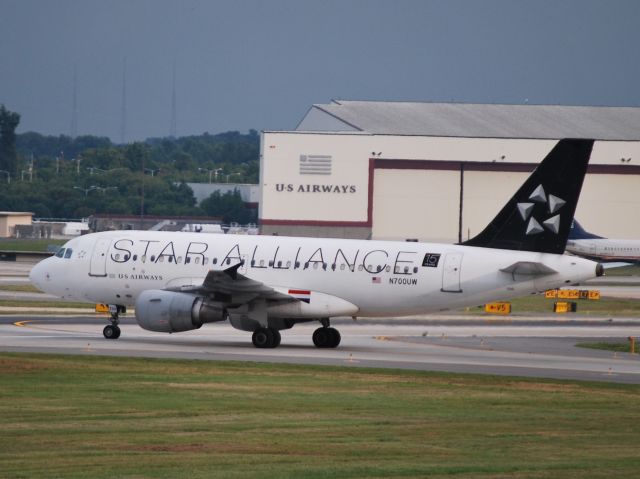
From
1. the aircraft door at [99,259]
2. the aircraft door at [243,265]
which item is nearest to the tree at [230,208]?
the aircraft door at [99,259]

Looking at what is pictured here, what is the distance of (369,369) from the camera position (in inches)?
1411

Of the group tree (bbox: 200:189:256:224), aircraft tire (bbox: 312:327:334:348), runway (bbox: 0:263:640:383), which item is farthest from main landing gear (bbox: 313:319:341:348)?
tree (bbox: 200:189:256:224)

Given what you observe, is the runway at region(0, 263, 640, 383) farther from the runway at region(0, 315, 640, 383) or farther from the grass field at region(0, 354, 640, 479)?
the grass field at region(0, 354, 640, 479)

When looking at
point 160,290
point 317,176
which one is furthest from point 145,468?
point 317,176

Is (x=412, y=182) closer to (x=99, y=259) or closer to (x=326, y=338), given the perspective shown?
(x=99, y=259)

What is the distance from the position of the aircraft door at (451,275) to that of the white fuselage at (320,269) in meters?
0.03

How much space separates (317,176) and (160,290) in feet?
258

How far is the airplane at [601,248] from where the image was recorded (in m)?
106

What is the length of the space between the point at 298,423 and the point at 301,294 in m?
17.5

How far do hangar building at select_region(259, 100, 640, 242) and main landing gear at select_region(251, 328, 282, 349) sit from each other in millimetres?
76923

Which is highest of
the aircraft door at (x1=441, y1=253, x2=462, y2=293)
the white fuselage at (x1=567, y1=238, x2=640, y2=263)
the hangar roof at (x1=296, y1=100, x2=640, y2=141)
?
the hangar roof at (x1=296, y1=100, x2=640, y2=141)

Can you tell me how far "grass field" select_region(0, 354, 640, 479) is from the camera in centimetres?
2016

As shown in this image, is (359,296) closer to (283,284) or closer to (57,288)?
(283,284)

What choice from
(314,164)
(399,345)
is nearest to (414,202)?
(314,164)
